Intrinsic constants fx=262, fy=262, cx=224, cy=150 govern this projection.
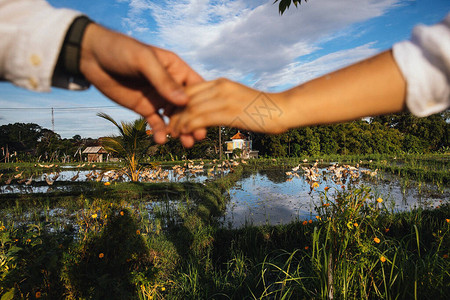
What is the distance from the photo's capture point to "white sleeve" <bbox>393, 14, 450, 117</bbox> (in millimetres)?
596

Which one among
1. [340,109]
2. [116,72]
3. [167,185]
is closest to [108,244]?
[116,72]

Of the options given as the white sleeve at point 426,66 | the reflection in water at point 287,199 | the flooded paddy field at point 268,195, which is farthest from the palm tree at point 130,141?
the white sleeve at point 426,66

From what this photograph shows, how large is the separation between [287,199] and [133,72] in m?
6.69

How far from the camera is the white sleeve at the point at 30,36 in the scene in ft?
1.97

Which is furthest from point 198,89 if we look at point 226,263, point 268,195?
point 268,195

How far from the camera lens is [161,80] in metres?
0.68

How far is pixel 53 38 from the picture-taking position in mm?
610

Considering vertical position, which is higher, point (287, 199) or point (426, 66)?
point (426, 66)

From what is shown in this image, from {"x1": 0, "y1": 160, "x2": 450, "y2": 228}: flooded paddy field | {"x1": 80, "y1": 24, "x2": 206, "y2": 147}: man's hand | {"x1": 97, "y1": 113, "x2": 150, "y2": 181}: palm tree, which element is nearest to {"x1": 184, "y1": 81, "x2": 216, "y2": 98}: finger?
{"x1": 80, "y1": 24, "x2": 206, "y2": 147}: man's hand

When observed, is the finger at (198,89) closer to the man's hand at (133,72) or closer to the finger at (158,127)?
the man's hand at (133,72)

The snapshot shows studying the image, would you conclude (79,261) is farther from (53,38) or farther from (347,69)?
(347,69)

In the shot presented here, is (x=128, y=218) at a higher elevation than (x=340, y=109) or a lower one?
lower

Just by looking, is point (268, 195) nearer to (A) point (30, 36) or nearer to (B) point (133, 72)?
(B) point (133, 72)

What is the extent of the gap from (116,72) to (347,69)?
618mm
